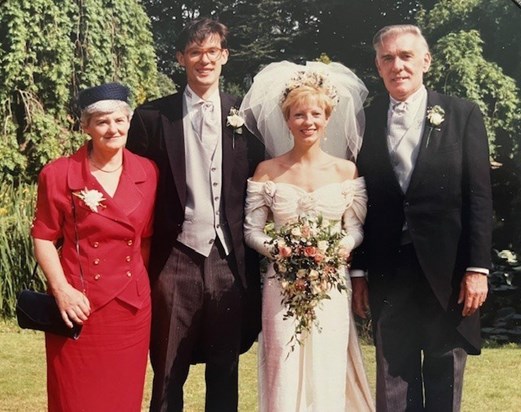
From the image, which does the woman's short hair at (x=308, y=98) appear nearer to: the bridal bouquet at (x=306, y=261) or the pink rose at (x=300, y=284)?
the bridal bouquet at (x=306, y=261)

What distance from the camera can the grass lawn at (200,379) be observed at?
562 centimetres

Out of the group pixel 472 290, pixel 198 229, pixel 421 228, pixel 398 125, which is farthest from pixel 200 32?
pixel 472 290

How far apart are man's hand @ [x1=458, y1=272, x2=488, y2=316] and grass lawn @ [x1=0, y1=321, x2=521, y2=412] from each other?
1.53m

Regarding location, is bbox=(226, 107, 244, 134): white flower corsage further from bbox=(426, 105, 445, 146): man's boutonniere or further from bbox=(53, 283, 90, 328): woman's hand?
bbox=(53, 283, 90, 328): woman's hand

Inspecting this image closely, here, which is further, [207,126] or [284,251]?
[207,126]

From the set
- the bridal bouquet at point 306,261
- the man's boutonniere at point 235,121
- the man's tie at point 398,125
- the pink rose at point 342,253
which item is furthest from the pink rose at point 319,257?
the man's boutonniere at point 235,121

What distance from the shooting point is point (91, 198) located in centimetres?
404

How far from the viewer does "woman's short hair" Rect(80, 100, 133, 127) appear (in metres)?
4.09

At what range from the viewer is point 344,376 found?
4.37 m

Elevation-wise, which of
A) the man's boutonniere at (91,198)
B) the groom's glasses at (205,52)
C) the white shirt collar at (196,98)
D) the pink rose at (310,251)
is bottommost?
the pink rose at (310,251)

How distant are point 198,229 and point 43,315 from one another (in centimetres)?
84

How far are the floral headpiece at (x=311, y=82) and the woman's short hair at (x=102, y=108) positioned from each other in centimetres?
78

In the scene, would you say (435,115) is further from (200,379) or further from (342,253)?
(200,379)

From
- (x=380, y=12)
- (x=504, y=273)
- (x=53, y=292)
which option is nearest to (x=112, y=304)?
(x=53, y=292)
